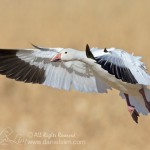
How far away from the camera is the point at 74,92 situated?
14234mm

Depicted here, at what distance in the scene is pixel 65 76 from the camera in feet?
36.0

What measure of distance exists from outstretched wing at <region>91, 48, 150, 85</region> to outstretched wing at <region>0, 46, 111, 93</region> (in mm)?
800

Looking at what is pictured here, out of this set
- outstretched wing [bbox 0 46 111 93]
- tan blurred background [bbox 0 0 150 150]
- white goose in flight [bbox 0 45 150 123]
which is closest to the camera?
white goose in flight [bbox 0 45 150 123]

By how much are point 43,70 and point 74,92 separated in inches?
132

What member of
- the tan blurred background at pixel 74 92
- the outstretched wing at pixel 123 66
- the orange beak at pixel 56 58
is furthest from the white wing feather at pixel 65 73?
the tan blurred background at pixel 74 92

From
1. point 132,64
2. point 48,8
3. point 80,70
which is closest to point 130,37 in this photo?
point 48,8

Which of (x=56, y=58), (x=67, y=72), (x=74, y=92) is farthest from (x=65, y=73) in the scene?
(x=74, y=92)

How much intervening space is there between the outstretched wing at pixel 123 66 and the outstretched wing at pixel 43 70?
0.80 m

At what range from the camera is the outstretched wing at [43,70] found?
10852mm

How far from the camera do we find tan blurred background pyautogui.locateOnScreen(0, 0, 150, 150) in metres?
13.7

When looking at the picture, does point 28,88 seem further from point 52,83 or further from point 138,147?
point 52,83

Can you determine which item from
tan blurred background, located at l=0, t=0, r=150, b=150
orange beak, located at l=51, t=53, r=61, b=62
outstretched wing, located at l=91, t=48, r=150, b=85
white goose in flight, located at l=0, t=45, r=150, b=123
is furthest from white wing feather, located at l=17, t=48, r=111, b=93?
tan blurred background, located at l=0, t=0, r=150, b=150

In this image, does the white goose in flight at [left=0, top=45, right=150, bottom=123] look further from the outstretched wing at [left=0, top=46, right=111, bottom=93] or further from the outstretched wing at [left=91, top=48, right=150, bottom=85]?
the outstretched wing at [left=91, top=48, right=150, bottom=85]

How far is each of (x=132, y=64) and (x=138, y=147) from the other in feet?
11.9
